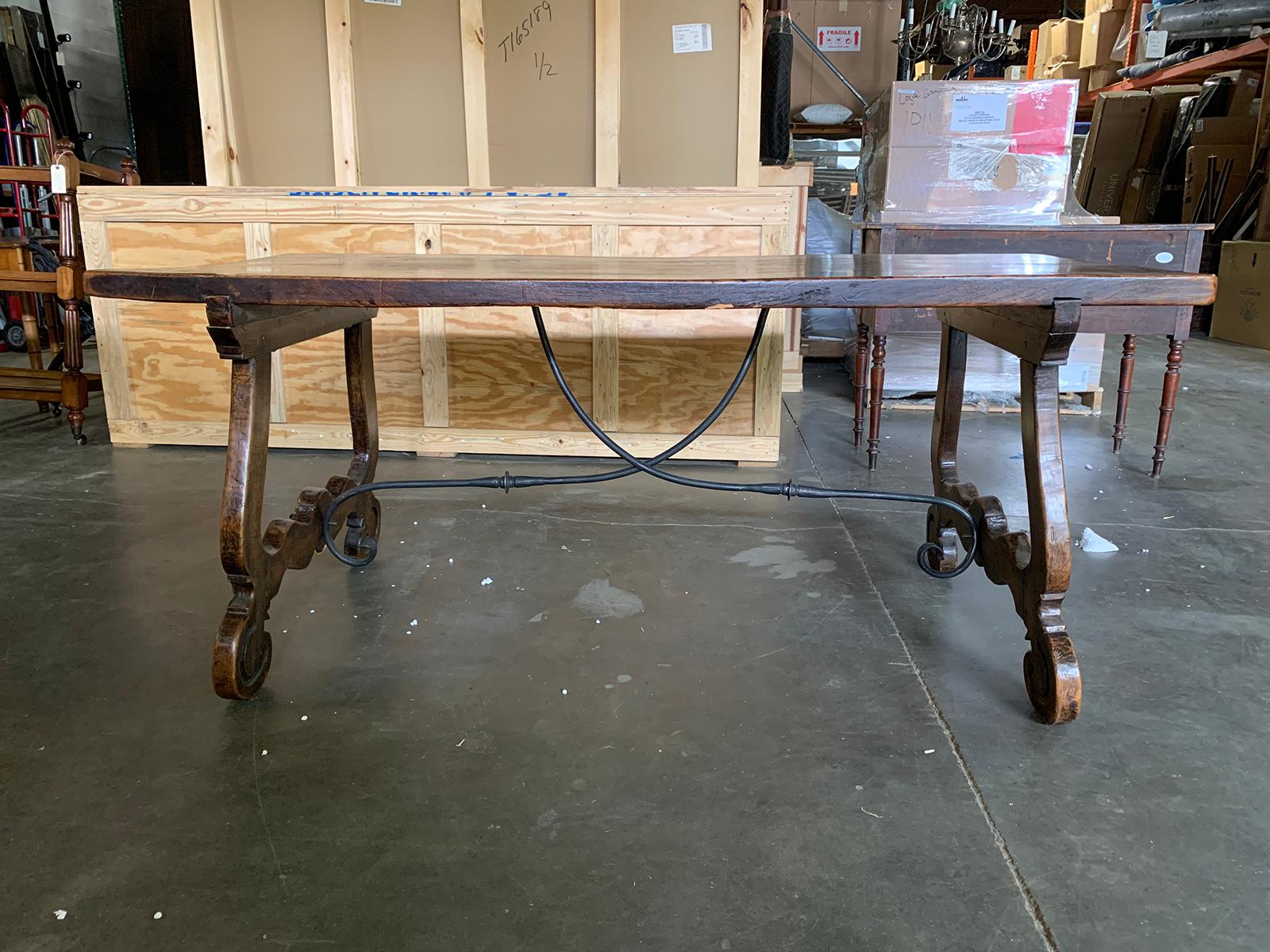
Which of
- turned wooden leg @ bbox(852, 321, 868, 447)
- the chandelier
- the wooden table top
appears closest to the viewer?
the wooden table top

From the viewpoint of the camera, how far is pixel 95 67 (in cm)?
675

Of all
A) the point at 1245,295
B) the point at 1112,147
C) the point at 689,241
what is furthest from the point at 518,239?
the point at 1112,147

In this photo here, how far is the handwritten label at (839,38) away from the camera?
16.4 ft

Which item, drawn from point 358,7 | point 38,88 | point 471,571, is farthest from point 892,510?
point 38,88

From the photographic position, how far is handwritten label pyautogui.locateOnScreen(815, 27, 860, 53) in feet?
16.4

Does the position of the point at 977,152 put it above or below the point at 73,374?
above

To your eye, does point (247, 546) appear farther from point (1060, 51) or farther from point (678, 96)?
point (1060, 51)

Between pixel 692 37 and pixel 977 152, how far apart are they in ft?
3.74

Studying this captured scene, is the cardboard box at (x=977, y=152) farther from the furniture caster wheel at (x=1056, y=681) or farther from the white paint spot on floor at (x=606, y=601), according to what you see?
the furniture caster wheel at (x=1056, y=681)

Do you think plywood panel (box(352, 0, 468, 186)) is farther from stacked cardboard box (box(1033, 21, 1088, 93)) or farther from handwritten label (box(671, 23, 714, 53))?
stacked cardboard box (box(1033, 21, 1088, 93))

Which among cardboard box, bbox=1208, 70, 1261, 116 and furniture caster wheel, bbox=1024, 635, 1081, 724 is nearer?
furniture caster wheel, bbox=1024, 635, 1081, 724

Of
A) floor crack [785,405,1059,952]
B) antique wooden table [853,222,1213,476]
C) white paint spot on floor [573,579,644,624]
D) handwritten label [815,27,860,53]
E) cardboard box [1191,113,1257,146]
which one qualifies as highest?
handwritten label [815,27,860,53]

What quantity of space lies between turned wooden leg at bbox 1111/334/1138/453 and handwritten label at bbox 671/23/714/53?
1.78 m

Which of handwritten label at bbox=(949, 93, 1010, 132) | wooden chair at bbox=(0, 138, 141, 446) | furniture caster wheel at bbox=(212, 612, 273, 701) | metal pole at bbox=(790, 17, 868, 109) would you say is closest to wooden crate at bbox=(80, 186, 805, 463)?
wooden chair at bbox=(0, 138, 141, 446)
